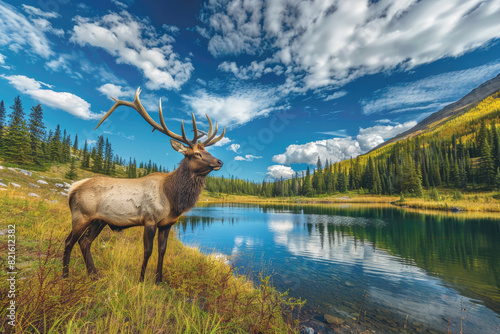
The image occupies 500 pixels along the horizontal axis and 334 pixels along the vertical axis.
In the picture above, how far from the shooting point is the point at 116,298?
2.98 m

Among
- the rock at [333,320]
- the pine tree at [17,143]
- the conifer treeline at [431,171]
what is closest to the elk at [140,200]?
the rock at [333,320]

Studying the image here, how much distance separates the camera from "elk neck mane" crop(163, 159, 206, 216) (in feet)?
14.4

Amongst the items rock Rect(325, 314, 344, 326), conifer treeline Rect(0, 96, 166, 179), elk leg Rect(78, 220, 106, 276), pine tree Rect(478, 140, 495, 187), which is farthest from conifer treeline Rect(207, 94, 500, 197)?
conifer treeline Rect(0, 96, 166, 179)

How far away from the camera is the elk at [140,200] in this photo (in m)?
3.80

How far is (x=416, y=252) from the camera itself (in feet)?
44.0

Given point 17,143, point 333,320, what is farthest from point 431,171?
point 17,143

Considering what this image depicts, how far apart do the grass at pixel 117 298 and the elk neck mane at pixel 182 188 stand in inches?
61.4

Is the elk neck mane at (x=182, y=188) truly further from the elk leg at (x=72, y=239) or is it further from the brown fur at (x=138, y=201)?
the elk leg at (x=72, y=239)

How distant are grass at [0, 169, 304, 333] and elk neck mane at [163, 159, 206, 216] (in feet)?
5.12

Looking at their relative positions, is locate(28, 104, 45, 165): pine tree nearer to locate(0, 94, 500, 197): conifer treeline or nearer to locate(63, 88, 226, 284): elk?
locate(0, 94, 500, 197): conifer treeline

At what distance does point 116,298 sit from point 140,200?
5.73ft

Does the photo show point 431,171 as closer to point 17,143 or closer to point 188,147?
point 188,147

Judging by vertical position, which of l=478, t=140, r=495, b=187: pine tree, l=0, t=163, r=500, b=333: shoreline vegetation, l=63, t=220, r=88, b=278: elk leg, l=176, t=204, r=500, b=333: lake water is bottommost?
l=176, t=204, r=500, b=333: lake water

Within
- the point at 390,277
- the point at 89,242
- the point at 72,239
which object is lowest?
the point at 390,277
